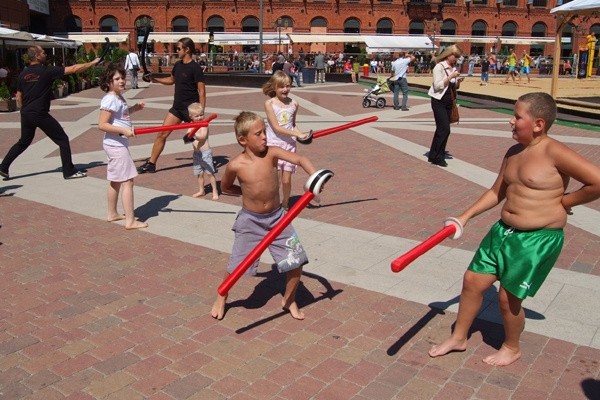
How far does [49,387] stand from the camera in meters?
3.46


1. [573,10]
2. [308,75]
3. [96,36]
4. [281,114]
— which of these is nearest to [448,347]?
[281,114]

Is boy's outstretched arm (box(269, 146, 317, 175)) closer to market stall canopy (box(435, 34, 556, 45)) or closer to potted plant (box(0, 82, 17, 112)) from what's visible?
potted plant (box(0, 82, 17, 112))

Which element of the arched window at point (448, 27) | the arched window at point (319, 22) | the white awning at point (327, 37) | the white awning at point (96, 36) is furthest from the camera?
the arched window at point (448, 27)

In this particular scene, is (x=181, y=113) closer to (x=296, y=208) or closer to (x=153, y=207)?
(x=153, y=207)

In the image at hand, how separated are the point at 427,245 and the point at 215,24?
53674 millimetres

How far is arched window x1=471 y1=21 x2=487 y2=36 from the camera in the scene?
57688 mm

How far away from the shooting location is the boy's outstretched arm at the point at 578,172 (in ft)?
10.4

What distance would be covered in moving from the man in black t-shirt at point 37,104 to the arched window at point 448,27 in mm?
53412

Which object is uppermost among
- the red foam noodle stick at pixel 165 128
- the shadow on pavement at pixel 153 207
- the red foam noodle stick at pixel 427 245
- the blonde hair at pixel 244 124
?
the blonde hair at pixel 244 124

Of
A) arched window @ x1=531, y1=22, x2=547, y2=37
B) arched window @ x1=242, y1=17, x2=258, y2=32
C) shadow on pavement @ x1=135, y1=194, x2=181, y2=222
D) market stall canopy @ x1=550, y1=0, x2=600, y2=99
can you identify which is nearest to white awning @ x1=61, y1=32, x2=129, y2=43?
arched window @ x1=242, y1=17, x2=258, y2=32

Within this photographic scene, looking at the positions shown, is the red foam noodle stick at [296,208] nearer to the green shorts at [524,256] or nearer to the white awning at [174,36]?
the green shorts at [524,256]

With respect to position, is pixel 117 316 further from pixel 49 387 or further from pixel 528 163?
pixel 528 163

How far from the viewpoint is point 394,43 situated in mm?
52188

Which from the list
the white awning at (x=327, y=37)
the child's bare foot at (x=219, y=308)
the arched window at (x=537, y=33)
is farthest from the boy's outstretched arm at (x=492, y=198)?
the arched window at (x=537, y=33)
